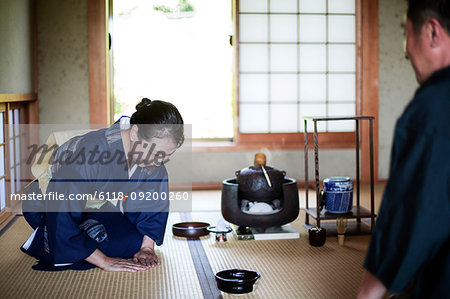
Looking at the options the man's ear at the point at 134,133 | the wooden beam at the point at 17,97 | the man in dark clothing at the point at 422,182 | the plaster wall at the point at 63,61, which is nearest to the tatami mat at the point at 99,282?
the man's ear at the point at 134,133

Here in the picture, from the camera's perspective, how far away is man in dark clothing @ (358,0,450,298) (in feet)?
3.53

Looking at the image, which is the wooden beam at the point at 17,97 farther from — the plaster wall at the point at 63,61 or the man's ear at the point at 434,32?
the man's ear at the point at 434,32

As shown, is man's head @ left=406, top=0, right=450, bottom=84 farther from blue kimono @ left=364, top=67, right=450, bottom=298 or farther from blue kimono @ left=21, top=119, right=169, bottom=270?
blue kimono @ left=21, top=119, right=169, bottom=270

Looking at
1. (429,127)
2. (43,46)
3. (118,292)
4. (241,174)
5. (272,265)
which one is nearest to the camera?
(429,127)

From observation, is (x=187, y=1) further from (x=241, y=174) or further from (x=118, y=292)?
(x=118, y=292)

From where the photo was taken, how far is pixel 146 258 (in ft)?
9.59

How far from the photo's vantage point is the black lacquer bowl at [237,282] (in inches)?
96.8

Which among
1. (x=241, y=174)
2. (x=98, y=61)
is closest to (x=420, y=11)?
(x=241, y=174)

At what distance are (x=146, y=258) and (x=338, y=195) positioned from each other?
137cm

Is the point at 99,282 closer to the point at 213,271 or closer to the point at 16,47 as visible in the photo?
the point at 213,271

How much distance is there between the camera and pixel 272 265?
2959 mm

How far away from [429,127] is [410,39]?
8.7 inches

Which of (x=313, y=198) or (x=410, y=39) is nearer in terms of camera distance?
(x=410, y=39)

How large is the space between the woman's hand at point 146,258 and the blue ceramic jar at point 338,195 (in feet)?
4.13
